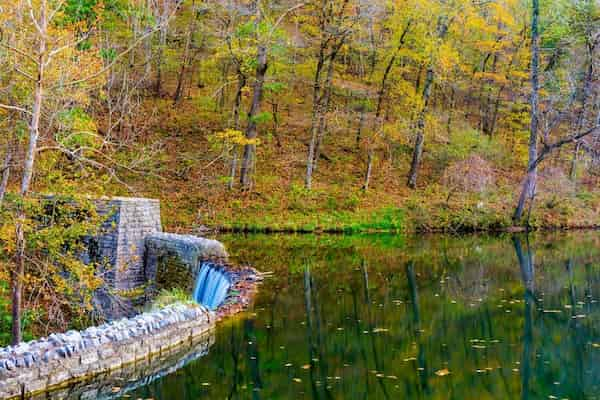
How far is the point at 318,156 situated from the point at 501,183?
29.6ft

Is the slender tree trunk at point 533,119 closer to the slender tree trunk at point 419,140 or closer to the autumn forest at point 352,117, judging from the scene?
the autumn forest at point 352,117

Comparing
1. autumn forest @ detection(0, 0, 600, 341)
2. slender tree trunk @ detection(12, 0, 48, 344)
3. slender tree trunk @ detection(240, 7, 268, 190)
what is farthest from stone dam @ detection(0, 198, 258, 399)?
slender tree trunk @ detection(240, 7, 268, 190)

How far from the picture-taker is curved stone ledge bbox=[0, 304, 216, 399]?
7.66 m

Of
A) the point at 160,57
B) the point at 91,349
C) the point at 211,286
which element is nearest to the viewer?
the point at 91,349

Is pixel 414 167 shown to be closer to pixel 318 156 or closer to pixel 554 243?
pixel 318 156

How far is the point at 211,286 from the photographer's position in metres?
14.2

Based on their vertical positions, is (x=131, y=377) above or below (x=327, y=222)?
below

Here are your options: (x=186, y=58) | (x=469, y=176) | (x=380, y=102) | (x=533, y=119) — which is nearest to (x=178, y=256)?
(x=469, y=176)

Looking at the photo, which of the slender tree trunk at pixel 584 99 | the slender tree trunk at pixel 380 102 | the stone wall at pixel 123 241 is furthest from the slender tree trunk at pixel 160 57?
the slender tree trunk at pixel 584 99

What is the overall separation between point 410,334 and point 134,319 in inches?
179

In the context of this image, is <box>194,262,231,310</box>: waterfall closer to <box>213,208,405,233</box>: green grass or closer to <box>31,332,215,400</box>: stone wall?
<box>31,332,215,400</box>: stone wall

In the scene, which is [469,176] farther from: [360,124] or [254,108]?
[254,108]

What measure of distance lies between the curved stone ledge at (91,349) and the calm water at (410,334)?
751mm

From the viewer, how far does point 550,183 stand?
2881 centimetres
